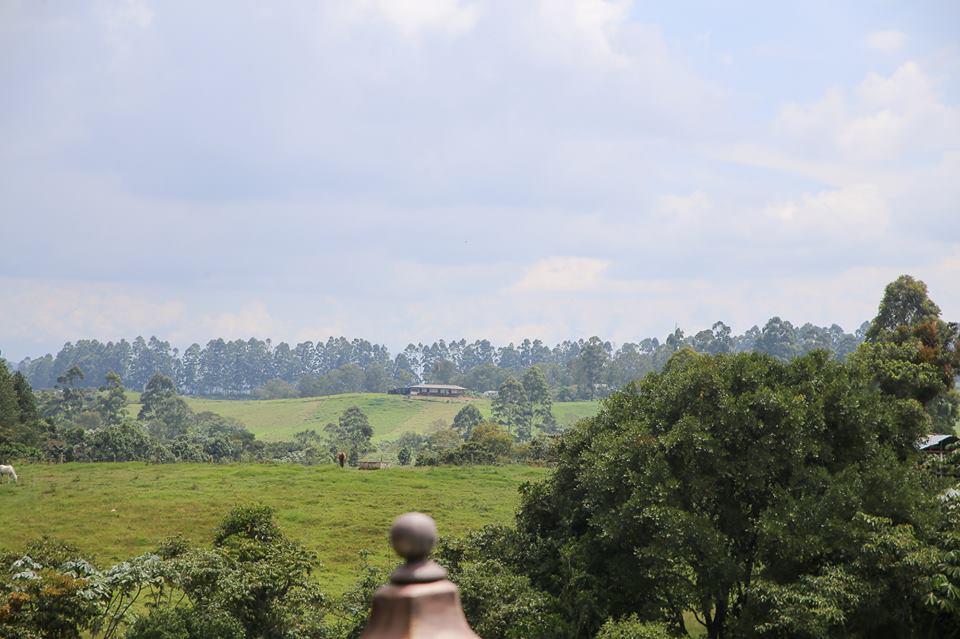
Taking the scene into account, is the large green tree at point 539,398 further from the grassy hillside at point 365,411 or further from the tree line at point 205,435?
the grassy hillside at point 365,411

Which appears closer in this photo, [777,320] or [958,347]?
[958,347]

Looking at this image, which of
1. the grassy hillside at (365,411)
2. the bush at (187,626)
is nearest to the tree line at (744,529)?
the bush at (187,626)

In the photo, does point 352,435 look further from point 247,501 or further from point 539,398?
point 247,501

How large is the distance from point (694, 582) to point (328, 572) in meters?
17.3

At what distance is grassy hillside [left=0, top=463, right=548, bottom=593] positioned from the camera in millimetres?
38031


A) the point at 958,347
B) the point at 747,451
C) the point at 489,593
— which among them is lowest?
the point at 489,593

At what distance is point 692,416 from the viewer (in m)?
23.2

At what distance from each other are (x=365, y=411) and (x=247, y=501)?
90.2 m

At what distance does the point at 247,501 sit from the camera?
44219 millimetres

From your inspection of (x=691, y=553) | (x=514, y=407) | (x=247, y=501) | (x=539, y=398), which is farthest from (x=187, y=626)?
(x=539, y=398)

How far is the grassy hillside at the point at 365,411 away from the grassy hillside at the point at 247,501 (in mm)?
65782

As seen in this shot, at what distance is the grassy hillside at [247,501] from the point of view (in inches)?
1497

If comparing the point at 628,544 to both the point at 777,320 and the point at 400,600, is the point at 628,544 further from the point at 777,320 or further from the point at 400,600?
the point at 777,320

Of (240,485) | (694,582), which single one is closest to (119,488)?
(240,485)
